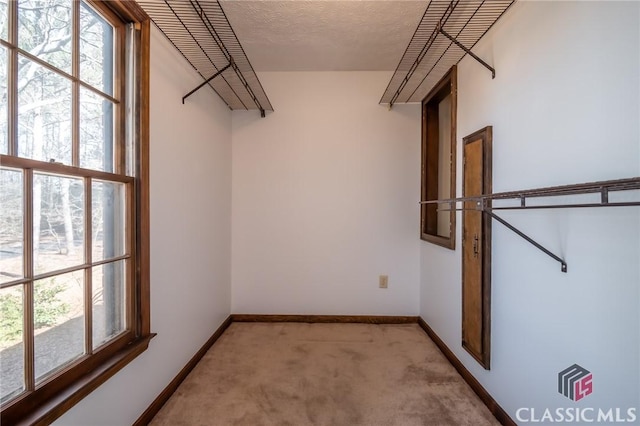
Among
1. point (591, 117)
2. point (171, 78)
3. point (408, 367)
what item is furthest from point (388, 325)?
point (171, 78)

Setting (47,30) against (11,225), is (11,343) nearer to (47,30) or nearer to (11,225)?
(11,225)

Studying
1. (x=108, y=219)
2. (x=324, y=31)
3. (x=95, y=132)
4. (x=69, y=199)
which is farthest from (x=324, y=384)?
(x=324, y=31)

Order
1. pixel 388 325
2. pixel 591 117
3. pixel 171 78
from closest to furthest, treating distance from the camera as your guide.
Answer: pixel 591 117
pixel 171 78
pixel 388 325

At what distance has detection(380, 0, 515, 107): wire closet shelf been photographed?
137 centimetres

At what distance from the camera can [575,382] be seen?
1082mm

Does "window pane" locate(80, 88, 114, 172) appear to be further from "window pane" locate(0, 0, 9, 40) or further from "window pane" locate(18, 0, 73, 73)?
"window pane" locate(0, 0, 9, 40)

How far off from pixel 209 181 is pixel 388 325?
2.05 metres

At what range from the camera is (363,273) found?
2.78 metres

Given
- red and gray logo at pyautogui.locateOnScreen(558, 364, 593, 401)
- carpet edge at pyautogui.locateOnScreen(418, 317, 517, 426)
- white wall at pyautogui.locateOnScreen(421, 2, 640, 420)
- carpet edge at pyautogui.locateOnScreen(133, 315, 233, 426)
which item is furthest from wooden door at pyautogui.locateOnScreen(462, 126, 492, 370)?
carpet edge at pyautogui.locateOnScreen(133, 315, 233, 426)

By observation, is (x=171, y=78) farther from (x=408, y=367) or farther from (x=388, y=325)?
(x=388, y=325)

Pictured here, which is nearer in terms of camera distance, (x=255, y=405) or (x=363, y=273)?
(x=255, y=405)

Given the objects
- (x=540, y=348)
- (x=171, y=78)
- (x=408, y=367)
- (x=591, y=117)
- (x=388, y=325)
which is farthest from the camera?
(x=388, y=325)

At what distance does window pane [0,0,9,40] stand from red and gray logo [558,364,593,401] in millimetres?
2209

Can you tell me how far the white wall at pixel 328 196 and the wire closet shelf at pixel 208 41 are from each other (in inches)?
20.5
